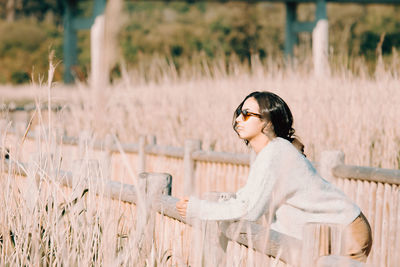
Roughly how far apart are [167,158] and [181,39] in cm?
1541

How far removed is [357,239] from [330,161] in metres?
1.35

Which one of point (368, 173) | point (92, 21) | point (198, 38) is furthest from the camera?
point (198, 38)

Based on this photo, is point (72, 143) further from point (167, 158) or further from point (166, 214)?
point (166, 214)

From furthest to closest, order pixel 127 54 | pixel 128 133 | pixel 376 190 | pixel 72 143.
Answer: pixel 127 54 → pixel 128 133 → pixel 72 143 → pixel 376 190

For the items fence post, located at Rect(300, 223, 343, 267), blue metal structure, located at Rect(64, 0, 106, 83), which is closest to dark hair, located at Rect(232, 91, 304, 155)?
fence post, located at Rect(300, 223, 343, 267)

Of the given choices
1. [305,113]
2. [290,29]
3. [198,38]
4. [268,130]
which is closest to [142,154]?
[305,113]

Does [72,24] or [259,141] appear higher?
[72,24]

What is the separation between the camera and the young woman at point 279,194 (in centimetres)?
218

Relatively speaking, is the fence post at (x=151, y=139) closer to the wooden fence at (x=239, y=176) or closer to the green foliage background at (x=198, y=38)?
the wooden fence at (x=239, y=176)

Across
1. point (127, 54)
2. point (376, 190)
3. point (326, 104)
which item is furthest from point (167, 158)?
point (127, 54)

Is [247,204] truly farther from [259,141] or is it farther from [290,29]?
[290,29]

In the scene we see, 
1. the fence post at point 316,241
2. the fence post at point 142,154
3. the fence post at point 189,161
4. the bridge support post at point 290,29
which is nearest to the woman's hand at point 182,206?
the fence post at point 316,241

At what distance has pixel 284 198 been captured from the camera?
2271 mm

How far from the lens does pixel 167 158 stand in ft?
16.3
